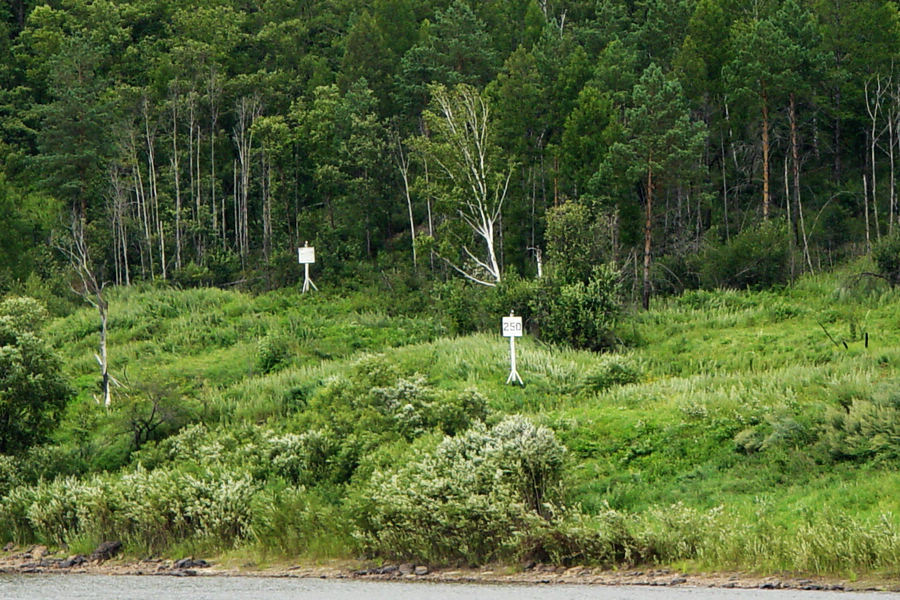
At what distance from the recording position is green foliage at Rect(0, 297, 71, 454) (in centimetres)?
3150

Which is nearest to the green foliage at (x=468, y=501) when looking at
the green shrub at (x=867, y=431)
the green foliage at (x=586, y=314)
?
the green shrub at (x=867, y=431)

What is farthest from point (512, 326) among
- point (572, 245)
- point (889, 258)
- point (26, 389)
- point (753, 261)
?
point (753, 261)

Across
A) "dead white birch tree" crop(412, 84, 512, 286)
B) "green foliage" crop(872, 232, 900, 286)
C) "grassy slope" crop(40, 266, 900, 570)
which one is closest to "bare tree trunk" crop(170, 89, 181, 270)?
"grassy slope" crop(40, 266, 900, 570)

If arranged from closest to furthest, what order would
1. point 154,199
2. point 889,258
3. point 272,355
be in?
point 272,355, point 889,258, point 154,199

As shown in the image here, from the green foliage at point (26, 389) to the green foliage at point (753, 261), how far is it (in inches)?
1080

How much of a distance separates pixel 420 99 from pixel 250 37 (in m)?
15.7

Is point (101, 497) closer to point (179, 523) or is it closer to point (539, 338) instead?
point (179, 523)

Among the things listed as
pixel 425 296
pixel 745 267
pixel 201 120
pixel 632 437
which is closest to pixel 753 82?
pixel 745 267

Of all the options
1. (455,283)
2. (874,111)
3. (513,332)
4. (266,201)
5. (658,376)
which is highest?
(874,111)

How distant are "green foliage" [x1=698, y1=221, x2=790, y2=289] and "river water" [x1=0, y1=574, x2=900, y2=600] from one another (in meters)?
29.1

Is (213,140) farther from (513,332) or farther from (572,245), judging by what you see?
(513,332)

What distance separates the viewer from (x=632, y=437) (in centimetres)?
2884

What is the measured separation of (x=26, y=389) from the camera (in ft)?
104

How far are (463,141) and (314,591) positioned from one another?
30354 mm
